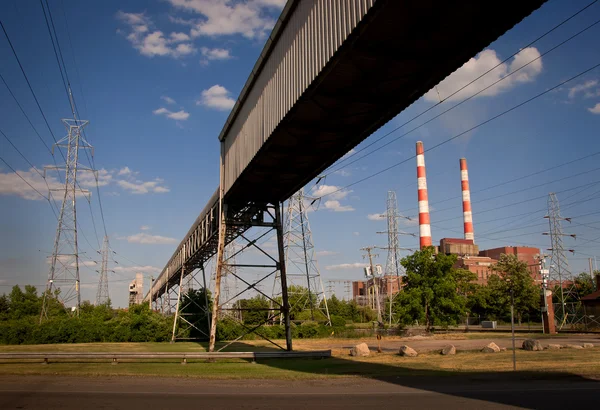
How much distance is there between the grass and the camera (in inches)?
634

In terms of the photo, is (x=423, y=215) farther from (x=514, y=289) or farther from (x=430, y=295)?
(x=430, y=295)

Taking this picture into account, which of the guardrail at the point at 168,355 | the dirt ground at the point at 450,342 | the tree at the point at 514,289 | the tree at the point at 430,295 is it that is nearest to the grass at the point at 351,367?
the guardrail at the point at 168,355

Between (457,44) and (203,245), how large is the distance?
23.2m

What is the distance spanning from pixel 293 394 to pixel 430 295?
3735cm

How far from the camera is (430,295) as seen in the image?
46750 millimetres

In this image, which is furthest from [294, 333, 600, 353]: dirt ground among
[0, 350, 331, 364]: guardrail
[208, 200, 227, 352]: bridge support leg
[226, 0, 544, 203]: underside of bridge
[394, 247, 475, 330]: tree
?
[226, 0, 544, 203]: underside of bridge

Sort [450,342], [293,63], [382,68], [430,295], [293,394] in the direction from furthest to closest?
[430,295] → [450,342] → [293,63] → [293,394] → [382,68]

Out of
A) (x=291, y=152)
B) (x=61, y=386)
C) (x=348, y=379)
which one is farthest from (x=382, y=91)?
(x=61, y=386)

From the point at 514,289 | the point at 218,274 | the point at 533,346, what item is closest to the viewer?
the point at 218,274

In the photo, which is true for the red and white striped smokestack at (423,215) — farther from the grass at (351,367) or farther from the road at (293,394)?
the road at (293,394)

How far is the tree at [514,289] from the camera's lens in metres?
61.7

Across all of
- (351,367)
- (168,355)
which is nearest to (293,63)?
(351,367)

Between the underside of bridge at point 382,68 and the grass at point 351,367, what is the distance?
7.92 m

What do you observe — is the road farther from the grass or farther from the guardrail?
the guardrail
